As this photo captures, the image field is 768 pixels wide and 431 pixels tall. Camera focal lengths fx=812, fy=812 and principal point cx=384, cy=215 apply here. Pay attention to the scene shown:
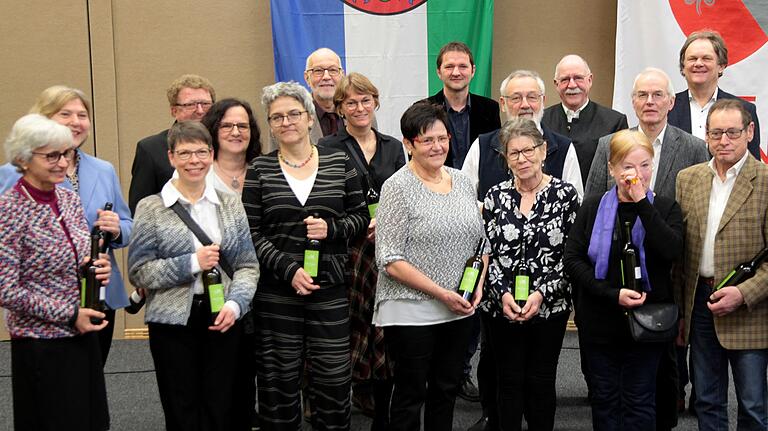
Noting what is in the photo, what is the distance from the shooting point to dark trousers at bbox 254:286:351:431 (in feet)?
10.6

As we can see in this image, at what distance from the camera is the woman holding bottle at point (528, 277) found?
3.21m

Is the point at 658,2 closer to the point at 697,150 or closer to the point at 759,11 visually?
the point at 759,11

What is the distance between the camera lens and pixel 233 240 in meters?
3.08

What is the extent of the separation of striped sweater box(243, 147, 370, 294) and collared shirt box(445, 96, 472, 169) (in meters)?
1.01

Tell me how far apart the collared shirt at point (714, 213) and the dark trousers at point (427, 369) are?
950mm

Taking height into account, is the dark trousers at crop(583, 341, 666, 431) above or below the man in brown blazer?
below

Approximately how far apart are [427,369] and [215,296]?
89cm

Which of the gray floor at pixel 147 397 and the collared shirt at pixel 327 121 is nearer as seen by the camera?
the gray floor at pixel 147 397

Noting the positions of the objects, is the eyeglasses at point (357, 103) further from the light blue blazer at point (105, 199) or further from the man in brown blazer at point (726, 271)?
the man in brown blazer at point (726, 271)

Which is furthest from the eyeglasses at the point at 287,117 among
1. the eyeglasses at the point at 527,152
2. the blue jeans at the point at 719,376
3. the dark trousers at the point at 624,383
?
the blue jeans at the point at 719,376

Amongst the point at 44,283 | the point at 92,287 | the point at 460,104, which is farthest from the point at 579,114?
the point at 44,283

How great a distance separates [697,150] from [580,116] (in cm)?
79

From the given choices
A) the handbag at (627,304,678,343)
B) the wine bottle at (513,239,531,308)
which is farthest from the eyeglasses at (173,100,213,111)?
the handbag at (627,304,678,343)

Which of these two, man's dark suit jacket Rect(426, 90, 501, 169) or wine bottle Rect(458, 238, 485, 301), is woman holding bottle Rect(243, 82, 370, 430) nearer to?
wine bottle Rect(458, 238, 485, 301)
